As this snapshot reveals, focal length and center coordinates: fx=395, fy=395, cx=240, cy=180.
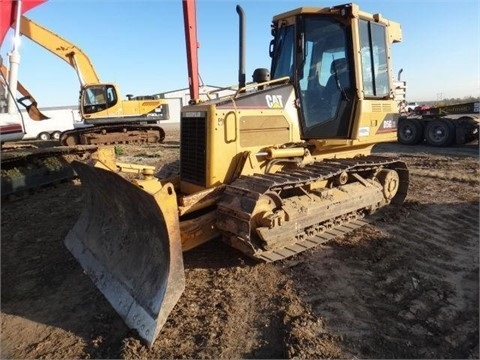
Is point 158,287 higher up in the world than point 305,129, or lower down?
lower down

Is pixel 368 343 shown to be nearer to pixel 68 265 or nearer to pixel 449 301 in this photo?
pixel 449 301

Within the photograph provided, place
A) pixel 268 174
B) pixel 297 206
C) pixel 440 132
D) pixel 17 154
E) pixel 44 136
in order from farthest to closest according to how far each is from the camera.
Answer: pixel 44 136, pixel 440 132, pixel 17 154, pixel 268 174, pixel 297 206

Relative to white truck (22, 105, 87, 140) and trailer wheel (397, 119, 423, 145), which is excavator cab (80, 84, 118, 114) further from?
trailer wheel (397, 119, 423, 145)

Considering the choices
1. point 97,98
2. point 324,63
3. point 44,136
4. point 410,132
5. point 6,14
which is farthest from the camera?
point 44,136

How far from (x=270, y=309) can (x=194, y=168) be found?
2.00 meters

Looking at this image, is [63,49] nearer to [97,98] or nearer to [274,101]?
[97,98]

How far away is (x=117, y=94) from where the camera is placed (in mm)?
15836

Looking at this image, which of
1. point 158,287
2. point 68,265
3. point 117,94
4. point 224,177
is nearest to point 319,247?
point 224,177

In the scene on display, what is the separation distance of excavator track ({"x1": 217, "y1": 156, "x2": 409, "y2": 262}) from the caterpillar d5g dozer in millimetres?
15

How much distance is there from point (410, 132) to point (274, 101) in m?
12.5

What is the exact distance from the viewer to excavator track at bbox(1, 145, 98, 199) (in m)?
7.82

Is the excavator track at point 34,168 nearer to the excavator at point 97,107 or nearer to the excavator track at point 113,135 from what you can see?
the excavator track at point 113,135

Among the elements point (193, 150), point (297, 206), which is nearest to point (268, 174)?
point (297, 206)

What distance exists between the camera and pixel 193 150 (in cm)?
484
